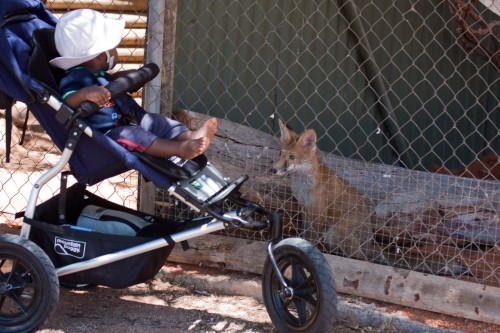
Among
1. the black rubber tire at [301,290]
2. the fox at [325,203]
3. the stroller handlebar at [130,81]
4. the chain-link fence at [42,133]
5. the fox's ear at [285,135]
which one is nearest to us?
the black rubber tire at [301,290]

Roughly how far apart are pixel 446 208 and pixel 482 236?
0.31 meters

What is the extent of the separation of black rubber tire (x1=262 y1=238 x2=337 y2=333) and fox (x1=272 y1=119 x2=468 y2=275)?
1150 mm

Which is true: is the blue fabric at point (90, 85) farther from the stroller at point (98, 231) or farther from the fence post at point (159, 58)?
the fence post at point (159, 58)

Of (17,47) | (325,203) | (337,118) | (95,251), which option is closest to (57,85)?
(17,47)

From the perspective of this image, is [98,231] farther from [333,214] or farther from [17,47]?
[333,214]

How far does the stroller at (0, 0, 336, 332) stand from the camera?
4145 mm

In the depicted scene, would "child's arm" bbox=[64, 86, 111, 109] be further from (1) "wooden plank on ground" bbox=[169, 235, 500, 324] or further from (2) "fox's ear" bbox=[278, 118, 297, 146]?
(2) "fox's ear" bbox=[278, 118, 297, 146]

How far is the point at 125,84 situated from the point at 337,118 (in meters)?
2.77

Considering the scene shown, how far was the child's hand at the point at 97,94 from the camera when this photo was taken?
411cm

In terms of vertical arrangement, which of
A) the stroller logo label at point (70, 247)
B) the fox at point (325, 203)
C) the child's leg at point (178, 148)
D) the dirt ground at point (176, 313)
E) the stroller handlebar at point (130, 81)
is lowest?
the dirt ground at point (176, 313)

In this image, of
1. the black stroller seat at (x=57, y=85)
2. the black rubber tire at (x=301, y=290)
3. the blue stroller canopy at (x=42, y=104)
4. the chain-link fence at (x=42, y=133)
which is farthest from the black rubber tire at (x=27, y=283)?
the chain-link fence at (x=42, y=133)

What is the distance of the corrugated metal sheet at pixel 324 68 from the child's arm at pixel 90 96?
3348 mm

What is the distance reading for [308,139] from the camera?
6293mm

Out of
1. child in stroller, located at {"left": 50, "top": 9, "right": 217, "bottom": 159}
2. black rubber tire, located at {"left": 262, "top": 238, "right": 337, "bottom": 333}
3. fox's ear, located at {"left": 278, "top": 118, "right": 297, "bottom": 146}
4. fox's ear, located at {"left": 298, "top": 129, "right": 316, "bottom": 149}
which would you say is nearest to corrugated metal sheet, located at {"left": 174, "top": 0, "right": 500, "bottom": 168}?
fox's ear, located at {"left": 298, "top": 129, "right": 316, "bottom": 149}
